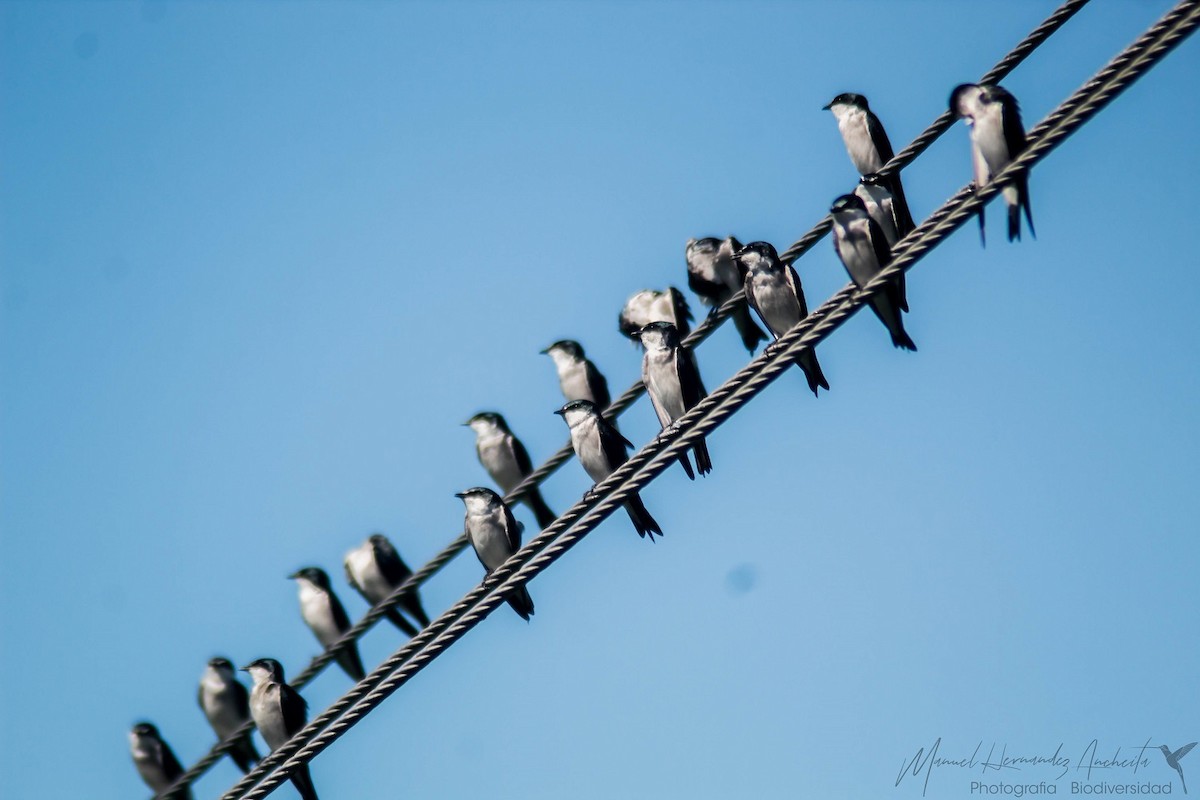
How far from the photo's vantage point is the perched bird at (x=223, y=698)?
10227 millimetres

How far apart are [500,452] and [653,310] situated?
66.4 inches

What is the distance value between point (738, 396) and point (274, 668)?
17.7ft

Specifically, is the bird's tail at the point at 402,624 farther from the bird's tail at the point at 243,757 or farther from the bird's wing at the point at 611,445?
the bird's wing at the point at 611,445

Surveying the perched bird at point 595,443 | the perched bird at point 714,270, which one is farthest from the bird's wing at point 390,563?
the perched bird at point 714,270

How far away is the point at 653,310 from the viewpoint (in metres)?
10.7

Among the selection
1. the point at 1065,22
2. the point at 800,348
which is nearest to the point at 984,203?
the point at 800,348

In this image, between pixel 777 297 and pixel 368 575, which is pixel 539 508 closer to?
pixel 368 575

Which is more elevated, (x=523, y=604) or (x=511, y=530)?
(x=511, y=530)

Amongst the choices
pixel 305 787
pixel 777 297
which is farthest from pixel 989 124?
pixel 305 787

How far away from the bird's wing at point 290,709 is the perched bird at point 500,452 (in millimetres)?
2258

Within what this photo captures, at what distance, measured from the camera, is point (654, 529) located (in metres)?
7.90

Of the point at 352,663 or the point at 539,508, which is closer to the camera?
the point at 352,663

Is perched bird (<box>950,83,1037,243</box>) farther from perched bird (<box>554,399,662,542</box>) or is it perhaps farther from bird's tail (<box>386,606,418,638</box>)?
bird's tail (<box>386,606,418,638</box>)

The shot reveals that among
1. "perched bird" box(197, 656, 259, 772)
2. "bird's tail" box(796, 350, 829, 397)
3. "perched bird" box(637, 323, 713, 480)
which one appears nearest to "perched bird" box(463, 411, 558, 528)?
"perched bird" box(637, 323, 713, 480)
